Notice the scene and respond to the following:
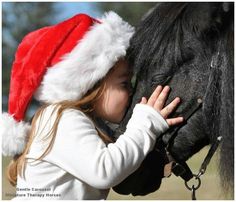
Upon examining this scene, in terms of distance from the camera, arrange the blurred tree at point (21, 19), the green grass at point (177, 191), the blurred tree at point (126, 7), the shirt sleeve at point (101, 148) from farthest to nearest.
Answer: the blurred tree at point (21, 19)
the blurred tree at point (126, 7)
the green grass at point (177, 191)
the shirt sleeve at point (101, 148)

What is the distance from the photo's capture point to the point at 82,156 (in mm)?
1817

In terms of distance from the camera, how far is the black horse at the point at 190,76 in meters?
1.92

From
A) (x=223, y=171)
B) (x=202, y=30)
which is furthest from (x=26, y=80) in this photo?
(x=223, y=171)

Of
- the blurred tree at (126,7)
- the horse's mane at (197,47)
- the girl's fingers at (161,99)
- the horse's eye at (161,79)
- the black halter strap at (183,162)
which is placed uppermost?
the horse's mane at (197,47)

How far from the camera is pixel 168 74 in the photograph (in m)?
1.98

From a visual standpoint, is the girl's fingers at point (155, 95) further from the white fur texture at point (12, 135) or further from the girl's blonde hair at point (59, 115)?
the white fur texture at point (12, 135)

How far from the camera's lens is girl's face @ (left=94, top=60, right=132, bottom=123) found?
1996 millimetres

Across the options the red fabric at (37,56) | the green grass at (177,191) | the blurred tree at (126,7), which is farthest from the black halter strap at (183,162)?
the blurred tree at (126,7)

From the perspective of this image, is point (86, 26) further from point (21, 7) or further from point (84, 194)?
point (21, 7)

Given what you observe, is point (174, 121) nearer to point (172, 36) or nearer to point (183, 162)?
point (183, 162)

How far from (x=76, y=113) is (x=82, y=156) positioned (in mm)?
169

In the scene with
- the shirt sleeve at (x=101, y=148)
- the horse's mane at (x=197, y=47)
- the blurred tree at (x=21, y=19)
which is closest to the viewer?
the shirt sleeve at (x=101, y=148)

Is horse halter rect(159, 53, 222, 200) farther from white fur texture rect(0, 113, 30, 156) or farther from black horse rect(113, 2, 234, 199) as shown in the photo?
white fur texture rect(0, 113, 30, 156)

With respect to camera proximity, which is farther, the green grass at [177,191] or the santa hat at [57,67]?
the green grass at [177,191]
